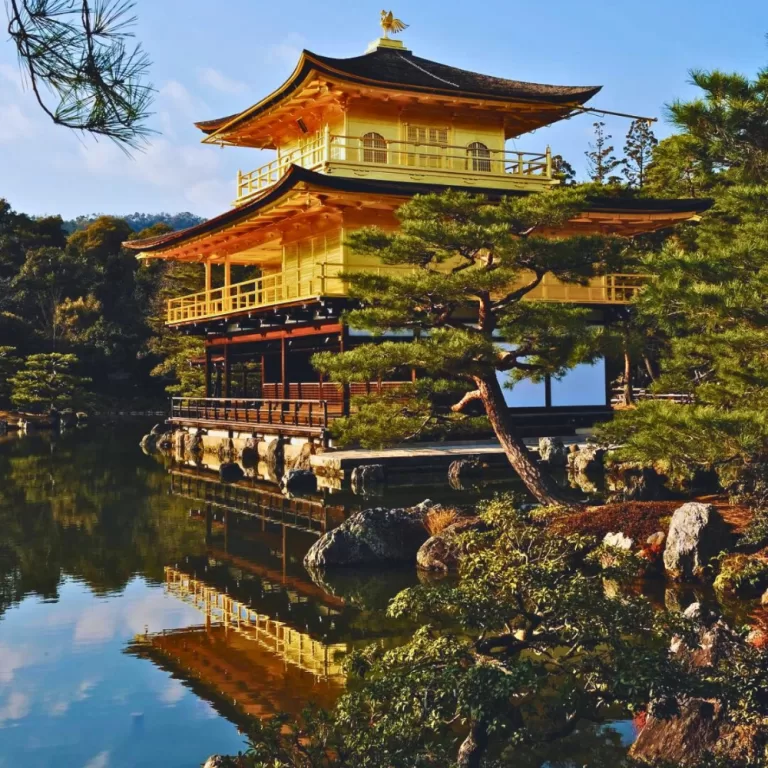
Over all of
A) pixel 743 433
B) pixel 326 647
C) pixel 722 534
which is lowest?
Result: pixel 326 647

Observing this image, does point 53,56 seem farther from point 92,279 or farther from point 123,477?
point 92,279

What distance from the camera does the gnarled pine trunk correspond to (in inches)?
462

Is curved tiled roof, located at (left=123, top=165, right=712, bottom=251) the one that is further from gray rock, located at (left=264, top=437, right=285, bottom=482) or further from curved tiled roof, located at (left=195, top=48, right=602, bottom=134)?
gray rock, located at (left=264, top=437, right=285, bottom=482)

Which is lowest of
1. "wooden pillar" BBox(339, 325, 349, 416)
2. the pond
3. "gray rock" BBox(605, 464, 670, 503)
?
the pond

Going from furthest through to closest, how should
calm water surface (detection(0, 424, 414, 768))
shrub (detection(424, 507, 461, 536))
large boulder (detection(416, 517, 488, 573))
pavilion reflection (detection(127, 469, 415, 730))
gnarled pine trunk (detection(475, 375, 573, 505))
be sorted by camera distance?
gnarled pine trunk (detection(475, 375, 573, 505)) → shrub (detection(424, 507, 461, 536)) → large boulder (detection(416, 517, 488, 573)) → pavilion reflection (detection(127, 469, 415, 730)) → calm water surface (detection(0, 424, 414, 768))

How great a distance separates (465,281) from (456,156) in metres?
13.1

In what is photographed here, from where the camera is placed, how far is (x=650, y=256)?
945 cm

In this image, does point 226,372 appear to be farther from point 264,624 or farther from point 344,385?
point 264,624

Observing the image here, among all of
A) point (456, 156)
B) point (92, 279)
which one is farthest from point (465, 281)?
point (92, 279)

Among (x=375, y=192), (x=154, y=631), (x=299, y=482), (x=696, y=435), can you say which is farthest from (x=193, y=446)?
(x=696, y=435)

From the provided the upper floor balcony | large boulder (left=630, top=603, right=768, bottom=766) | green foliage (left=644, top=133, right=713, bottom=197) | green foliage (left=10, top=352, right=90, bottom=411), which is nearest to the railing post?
the upper floor balcony

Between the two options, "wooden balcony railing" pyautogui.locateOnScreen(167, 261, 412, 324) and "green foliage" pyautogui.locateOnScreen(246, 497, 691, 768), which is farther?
"wooden balcony railing" pyautogui.locateOnScreen(167, 261, 412, 324)

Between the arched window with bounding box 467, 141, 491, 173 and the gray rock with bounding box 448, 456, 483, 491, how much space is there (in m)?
9.40

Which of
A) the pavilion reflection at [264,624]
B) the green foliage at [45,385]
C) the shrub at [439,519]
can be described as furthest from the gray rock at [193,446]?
the shrub at [439,519]
